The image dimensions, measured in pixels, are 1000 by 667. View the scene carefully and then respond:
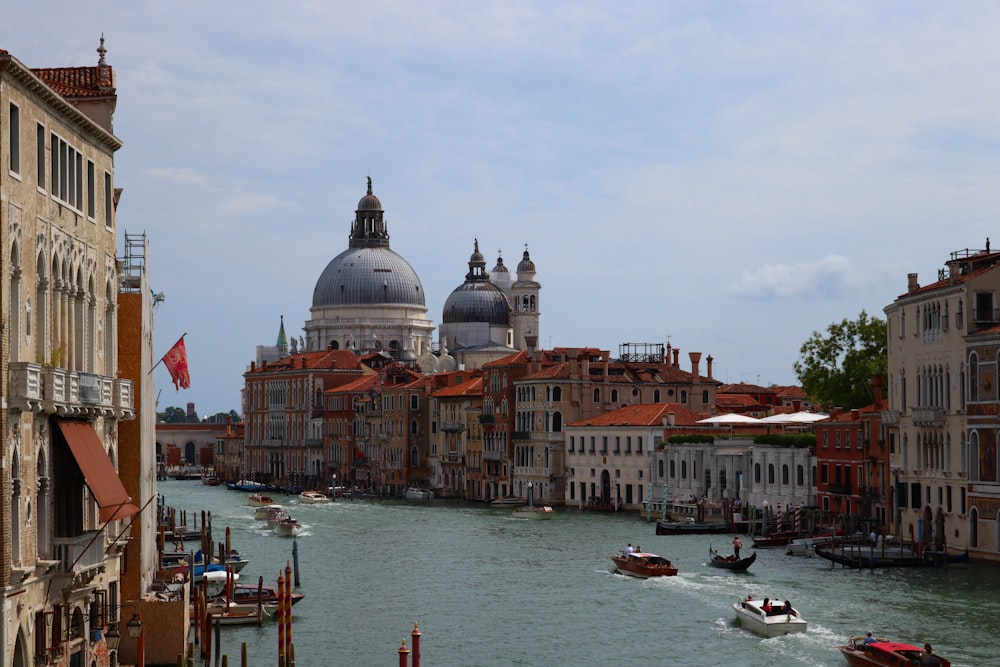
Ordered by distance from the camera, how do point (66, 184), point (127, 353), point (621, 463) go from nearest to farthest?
point (66, 184) < point (127, 353) < point (621, 463)

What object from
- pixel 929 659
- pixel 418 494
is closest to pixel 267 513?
pixel 418 494

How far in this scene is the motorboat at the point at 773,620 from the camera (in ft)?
96.4

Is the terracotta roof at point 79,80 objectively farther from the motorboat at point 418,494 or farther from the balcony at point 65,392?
the motorboat at point 418,494

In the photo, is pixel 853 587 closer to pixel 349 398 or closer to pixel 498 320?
pixel 349 398

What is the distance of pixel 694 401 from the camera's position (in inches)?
2857

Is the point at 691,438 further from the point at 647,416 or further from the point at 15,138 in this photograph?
the point at 15,138

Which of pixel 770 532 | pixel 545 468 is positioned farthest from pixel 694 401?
pixel 770 532

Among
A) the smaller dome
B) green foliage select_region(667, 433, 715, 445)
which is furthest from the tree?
the smaller dome

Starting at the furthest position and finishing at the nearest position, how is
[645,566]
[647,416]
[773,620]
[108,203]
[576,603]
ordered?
[647,416], [645,566], [576,603], [773,620], [108,203]

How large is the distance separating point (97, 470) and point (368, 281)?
97057mm

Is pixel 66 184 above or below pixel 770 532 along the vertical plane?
above

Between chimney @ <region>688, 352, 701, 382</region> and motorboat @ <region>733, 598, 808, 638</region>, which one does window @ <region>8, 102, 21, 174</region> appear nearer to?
motorboat @ <region>733, 598, 808, 638</region>

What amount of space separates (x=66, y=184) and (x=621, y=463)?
47.9m

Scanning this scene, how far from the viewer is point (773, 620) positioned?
29.4 metres
